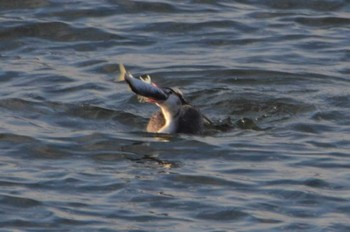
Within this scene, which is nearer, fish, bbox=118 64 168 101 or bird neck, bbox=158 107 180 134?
fish, bbox=118 64 168 101

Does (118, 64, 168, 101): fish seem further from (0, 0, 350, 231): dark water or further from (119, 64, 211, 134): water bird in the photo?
(0, 0, 350, 231): dark water

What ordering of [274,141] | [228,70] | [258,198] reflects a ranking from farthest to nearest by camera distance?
[228,70], [274,141], [258,198]

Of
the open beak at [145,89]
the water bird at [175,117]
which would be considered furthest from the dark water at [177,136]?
the open beak at [145,89]

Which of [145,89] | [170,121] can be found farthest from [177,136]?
[145,89]

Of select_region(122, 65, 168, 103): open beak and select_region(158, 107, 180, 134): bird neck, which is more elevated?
select_region(122, 65, 168, 103): open beak

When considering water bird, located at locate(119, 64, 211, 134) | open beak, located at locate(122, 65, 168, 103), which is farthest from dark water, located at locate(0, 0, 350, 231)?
open beak, located at locate(122, 65, 168, 103)

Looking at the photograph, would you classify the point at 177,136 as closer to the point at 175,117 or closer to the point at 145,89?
the point at 175,117

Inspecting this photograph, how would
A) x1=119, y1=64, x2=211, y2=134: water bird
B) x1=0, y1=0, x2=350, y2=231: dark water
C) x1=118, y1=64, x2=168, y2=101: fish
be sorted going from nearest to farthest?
x1=0, y1=0, x2=350, y2=231: dark water, x1=118, y1=64, x2=168, y2=101: fish, x1=119, y1=64, x2=211, y2=134: water bird

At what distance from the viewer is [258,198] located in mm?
10094

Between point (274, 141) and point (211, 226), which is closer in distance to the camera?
point (211, 226)

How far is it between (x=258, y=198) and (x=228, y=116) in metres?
2.91

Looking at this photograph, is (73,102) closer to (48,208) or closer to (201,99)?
(201,99)

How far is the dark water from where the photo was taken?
32.3 ft

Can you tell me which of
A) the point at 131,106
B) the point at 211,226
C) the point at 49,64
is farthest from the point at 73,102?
the point at 211,226
